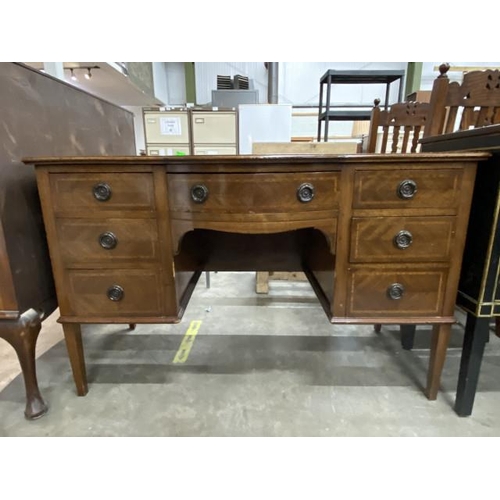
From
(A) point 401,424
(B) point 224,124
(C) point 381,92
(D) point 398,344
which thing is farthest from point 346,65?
(A) point 401,424

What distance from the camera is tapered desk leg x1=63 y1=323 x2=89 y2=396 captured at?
3.53 ft

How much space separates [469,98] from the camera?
48.4 inches

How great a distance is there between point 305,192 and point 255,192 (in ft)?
0.49

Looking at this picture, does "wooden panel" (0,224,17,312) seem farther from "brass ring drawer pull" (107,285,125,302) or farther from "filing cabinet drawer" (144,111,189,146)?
"filing cabinet drawer" (144,111,189,146)

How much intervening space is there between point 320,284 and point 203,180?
641 millimetres

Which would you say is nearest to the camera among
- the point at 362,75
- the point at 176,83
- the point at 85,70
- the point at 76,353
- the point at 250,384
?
the point at 76,353

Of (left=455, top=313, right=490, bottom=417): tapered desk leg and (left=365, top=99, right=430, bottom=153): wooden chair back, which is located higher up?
(left=365, top=99, right=430, bottom=153): wooden chair back

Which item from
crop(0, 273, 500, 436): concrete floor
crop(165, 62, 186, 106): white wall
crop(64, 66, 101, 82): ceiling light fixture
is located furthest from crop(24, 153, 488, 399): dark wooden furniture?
crop(165, 62, 186, 106): white wall

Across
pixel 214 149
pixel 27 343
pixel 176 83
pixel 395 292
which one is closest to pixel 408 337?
pixel 395 292

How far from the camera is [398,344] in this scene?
4.91ft

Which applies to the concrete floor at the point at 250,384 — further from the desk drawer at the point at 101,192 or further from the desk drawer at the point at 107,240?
the desk drawer at the point at 101,192

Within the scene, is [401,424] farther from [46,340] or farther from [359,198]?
[46,340]

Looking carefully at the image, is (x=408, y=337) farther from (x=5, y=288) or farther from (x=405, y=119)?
(x=5, y=288)

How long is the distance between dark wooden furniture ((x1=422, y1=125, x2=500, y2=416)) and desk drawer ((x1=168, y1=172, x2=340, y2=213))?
45 cm
